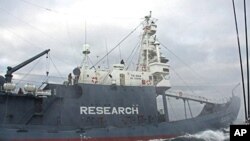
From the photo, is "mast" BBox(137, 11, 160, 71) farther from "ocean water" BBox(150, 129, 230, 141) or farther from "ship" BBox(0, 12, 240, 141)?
"ocean water" BBox(150, 129, 230, 141)

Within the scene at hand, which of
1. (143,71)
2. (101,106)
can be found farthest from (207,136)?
(101,106)

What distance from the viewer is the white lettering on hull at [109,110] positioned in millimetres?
26828

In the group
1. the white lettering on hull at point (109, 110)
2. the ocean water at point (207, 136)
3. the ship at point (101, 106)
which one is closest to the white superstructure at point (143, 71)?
the ship at point (101, 106)

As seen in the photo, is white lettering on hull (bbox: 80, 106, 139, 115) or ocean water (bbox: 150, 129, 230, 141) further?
ocean water (bbox: 150, 129, 230, 141)

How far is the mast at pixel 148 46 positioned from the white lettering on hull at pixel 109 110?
5.56 metres

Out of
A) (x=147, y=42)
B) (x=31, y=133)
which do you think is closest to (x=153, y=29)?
(x=147, y=42)

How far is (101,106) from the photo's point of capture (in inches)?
1083

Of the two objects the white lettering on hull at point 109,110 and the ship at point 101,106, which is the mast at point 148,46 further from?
the white lettering on hull at point 109,110

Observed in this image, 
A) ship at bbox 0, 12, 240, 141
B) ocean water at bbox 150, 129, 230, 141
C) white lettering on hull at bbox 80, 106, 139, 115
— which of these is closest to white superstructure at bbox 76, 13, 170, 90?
ship at bbox 0, 12, 240, 141

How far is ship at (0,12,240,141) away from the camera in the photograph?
80.3 feet

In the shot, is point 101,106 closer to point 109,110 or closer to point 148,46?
point 109,110

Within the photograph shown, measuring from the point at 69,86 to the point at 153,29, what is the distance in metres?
11.4

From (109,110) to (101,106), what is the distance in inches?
30.2

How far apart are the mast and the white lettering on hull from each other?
556cm
